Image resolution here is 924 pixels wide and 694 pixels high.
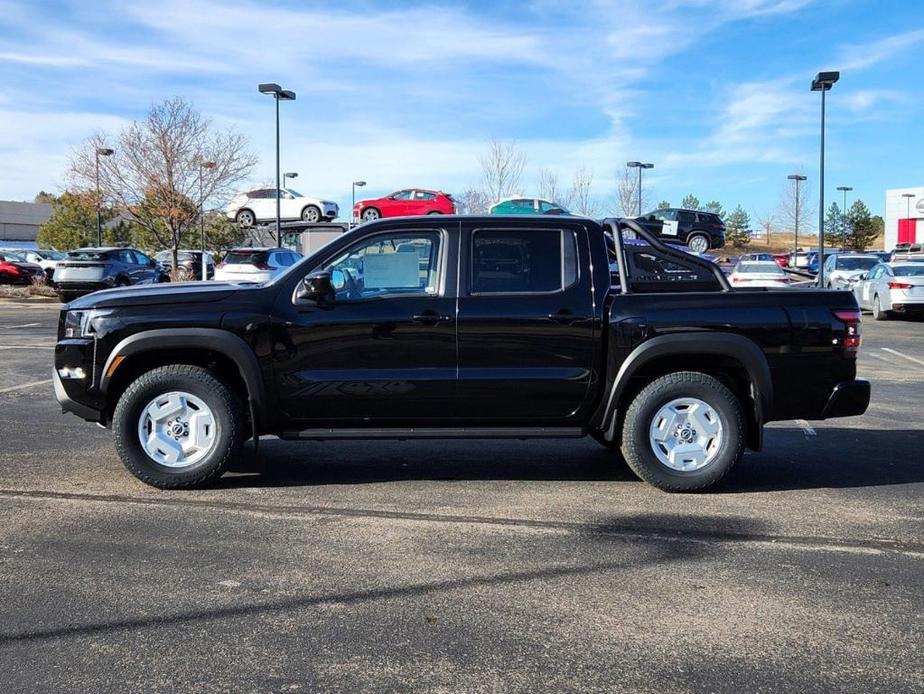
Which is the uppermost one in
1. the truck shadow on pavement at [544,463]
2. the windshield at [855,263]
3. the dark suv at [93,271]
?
the windshield at [855,263]

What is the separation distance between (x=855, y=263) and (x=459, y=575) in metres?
29.5

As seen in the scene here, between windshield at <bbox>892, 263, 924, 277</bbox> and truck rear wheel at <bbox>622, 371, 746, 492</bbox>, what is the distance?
60.3ft

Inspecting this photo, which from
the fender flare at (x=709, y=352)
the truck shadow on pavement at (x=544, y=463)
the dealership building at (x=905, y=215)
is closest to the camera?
the fender flare at (x=709, y=352)

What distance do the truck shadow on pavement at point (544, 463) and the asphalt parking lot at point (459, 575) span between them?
1.4 inches

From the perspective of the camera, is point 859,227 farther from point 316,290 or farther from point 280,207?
point 316,290

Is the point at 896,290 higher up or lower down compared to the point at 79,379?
higher up

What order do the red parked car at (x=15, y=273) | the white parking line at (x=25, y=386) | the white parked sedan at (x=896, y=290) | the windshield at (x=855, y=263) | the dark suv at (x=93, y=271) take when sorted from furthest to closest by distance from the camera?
1. the red parked car at (x=15, y=273)
2. the windshield at (x=855, y=263)
3. the dark suv at (x=93, y=271)
4. the white parked sedan at (x=896, y=290)
5. the white parking line at (x=25, y=386)

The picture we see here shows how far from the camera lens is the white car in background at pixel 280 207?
34375mm

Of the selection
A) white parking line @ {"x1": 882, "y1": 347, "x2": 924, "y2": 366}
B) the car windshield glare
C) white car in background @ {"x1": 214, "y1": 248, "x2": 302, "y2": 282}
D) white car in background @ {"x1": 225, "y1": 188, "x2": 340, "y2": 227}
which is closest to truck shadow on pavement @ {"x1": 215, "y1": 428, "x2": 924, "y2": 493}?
white parking line @ {"x1": 882, "y1": 347, "x2": 924, "y2": 366}

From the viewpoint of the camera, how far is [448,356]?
19.5ft

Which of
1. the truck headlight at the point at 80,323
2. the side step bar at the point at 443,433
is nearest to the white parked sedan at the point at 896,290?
the side step bar at the point at 443,433

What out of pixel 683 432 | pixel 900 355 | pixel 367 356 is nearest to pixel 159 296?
pixel 367 356

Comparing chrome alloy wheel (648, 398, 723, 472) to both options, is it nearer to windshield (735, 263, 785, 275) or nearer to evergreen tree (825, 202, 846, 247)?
windshield (735, 263, 785, 275)

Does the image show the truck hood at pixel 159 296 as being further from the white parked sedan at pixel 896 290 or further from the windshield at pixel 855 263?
the windshield at pixel 855 263
